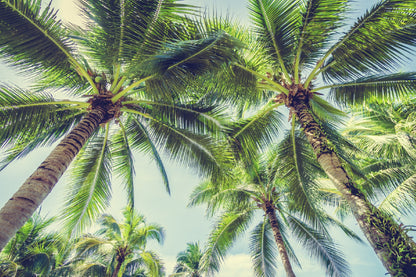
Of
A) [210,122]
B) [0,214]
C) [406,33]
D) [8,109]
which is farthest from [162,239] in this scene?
[406,33]

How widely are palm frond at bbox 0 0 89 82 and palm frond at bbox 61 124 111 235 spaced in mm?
2450

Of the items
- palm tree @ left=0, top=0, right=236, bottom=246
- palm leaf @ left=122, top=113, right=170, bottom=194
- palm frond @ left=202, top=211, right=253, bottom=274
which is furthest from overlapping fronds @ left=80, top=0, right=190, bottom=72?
palm frond @ left=202, top=211, right=253, bottom=274

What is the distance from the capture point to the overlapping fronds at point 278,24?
5.88m

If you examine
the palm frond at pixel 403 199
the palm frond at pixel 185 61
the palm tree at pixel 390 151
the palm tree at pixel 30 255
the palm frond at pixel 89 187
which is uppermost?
the palm tree at pixel 390 151

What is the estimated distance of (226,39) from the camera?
4.62 metres

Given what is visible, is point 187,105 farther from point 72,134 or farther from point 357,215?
point 357,215

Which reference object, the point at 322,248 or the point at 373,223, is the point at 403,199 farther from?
the point at 373,223

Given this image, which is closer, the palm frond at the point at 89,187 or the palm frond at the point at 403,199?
the palm frond at the point at 89,187

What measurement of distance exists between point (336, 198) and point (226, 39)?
8714 mm

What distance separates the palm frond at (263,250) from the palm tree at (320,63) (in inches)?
198

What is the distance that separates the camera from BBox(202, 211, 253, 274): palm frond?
9531mm

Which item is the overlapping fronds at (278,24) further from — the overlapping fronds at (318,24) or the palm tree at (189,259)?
the palm tree at (189,259)

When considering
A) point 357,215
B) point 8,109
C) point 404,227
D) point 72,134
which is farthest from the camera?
point 8,109

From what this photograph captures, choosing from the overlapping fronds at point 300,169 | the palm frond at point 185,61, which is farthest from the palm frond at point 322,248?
the palm frond at point 185,61
